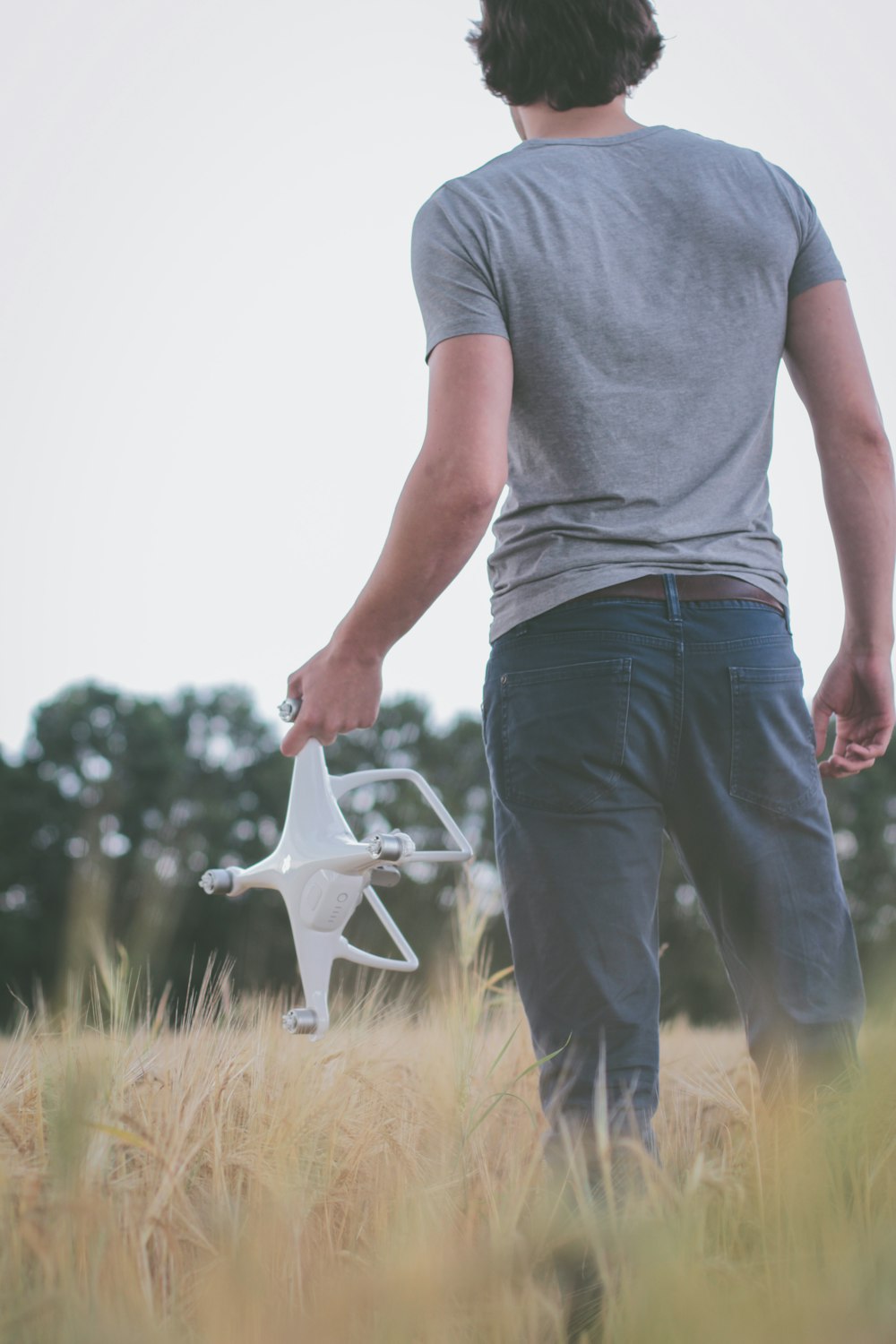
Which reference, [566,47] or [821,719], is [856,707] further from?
[566,47]

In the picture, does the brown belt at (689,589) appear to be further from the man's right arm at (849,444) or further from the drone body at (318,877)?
the drone body at (318,877)

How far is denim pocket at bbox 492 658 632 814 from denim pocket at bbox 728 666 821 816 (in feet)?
0.59

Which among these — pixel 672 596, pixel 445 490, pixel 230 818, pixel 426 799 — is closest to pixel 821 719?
pixel 672 596

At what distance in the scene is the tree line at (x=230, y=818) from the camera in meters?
24.9

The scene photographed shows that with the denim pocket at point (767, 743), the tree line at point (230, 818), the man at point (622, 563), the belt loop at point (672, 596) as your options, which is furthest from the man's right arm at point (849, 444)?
the tree line at point (230, 818)

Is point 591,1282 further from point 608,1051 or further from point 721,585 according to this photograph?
point 721,585

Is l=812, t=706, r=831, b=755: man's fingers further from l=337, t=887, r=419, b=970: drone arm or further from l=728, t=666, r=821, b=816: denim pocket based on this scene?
l=337, t=887, r=419, b=970: drone arm

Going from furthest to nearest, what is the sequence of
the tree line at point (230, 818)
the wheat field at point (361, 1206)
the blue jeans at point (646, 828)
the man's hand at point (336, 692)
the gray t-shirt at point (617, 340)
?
the tree line at point (230, 818) < the man's hand at point (336, 692) < the gray t-shirt at point (617, 340) < the blue jeans at point (646, 828) < the wheat field at point (361, 1206)

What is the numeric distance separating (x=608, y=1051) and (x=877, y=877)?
29.5 m

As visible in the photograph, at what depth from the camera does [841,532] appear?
2037 millimetres

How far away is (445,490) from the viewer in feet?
5.81

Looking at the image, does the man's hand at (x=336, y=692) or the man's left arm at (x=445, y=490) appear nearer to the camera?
the man's left arm at (x=445, y=490)

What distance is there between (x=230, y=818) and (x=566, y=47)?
2803 cm

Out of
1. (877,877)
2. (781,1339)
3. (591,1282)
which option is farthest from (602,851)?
(877,877)
